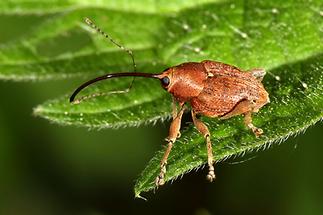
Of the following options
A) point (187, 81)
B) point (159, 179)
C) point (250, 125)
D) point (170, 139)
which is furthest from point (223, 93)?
point (159, 179)

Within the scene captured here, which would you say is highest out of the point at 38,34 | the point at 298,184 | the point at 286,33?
the point at 286,33

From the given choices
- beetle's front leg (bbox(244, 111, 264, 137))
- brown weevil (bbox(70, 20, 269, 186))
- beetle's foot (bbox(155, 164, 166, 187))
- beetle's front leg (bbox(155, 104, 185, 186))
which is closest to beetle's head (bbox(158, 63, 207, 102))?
brown weevil (bbox(70, 20, 269, 186))

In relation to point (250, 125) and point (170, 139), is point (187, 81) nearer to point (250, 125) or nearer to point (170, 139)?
point (170, 139)

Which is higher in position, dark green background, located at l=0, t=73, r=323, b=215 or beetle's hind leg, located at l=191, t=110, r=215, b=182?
beetle's hind leg, located at l=191, t=110, r=215, b=182

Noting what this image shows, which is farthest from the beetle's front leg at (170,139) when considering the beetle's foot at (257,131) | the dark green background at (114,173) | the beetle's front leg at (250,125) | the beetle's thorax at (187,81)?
the dark green background at (114,173)

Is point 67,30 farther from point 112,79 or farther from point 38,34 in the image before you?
point 112,79

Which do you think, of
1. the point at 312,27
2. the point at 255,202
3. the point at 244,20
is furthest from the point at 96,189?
the point at 312,27

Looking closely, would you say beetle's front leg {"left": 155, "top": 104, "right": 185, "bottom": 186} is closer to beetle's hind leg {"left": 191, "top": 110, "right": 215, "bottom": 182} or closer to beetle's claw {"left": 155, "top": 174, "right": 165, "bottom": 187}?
beetle's claw {"left": 155, "top": 174, "right": 165, "bottom": 187}
